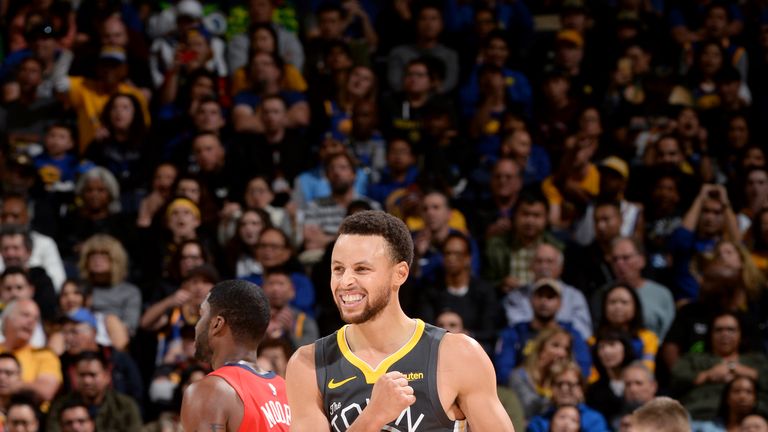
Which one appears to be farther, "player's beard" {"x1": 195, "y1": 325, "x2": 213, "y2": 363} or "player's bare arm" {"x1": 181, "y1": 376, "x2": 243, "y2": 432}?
"player's beard" {"x1": 195, "y1": 325, "x2": 213, "y2": 363}

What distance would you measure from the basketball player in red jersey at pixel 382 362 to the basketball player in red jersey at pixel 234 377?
0.60 meters

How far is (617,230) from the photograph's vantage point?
11.5 meters

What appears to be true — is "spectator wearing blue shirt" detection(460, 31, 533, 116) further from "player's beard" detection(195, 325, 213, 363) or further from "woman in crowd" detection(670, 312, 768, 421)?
"player's beard" detection(195, 325, 213, 363)

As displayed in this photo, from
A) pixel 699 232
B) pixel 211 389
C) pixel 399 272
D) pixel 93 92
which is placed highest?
pixel 93 92

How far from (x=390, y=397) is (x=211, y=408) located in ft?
3.74

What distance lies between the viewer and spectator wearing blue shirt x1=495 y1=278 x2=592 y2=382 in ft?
33.6

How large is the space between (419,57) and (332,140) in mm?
1959

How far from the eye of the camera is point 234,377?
17.4 feet

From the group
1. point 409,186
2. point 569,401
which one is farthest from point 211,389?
point 409,186

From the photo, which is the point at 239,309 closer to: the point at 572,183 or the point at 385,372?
the point at 385,372

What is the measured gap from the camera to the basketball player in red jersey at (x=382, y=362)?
458 centimetres

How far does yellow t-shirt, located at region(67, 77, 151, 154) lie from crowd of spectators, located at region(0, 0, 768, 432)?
27 mm

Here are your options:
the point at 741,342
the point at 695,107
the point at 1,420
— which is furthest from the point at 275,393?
the point at 695,107

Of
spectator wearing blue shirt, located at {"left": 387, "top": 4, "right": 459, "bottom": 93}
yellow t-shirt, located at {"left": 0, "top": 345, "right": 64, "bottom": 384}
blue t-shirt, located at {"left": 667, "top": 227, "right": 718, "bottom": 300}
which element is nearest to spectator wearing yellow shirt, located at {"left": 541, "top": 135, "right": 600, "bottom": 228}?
blue t-shirt, located at {"left": 667, "top": 227, "right": 718, "bottom": 300}
